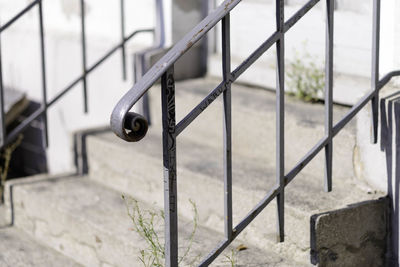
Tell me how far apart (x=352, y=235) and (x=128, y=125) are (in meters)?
1.13

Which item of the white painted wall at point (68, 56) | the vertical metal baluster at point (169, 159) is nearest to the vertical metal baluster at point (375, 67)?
the vertical metal baluster at point (169, 159)

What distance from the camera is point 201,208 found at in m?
3.34

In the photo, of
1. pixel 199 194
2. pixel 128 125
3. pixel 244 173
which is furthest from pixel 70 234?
pixel 128 125

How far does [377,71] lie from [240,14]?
1.51 metres

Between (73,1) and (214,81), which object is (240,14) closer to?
(214,81)

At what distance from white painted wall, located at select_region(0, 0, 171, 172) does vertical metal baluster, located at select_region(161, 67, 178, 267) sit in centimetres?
202

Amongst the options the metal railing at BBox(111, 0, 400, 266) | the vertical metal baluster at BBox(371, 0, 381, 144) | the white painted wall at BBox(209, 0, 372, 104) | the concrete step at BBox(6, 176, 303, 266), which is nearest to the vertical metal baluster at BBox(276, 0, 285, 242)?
the metal railing at BBox(111, 0, 400, 266)

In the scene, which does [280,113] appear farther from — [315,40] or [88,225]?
[315,40]

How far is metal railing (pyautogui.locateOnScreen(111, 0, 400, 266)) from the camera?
2.25 metres

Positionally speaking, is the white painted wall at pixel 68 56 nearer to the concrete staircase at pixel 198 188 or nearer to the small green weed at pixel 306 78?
the concrete staircase at pixel 198 188

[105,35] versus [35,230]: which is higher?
[105,35]

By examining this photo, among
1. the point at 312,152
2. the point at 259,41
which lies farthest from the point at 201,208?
the point at 259,41

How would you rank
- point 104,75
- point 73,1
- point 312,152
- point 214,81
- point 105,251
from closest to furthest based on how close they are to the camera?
point 312,152 < point 105,251 < point 214,81 < point 104,75 < point 73,1

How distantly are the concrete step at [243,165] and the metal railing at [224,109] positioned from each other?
0.46 ft
